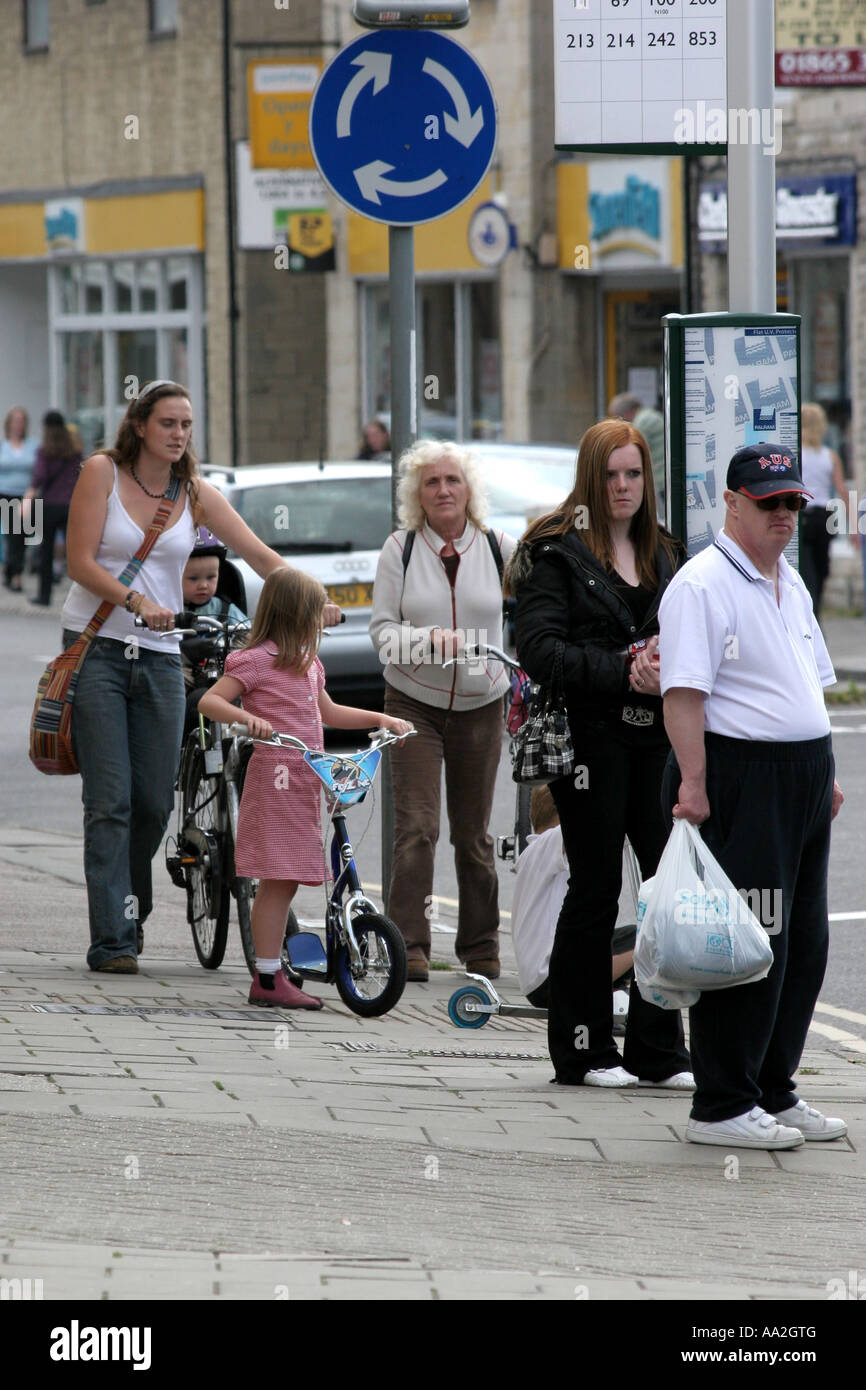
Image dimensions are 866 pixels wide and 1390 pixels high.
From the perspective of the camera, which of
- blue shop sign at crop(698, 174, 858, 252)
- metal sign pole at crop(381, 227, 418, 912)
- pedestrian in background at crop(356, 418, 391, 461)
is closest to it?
metal sign pole at crop(381, 227, 418, 912)

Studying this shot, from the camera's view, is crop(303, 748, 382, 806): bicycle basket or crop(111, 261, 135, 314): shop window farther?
crop(111, 261, 135, 314): shop window

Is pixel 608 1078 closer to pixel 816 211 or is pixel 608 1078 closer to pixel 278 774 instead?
pixel 278 774

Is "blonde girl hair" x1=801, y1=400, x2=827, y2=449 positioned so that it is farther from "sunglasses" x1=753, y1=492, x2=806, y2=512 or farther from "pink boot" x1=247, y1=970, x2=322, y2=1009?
"sunglasses" x1=753, y1=492, x2=806, y2=512

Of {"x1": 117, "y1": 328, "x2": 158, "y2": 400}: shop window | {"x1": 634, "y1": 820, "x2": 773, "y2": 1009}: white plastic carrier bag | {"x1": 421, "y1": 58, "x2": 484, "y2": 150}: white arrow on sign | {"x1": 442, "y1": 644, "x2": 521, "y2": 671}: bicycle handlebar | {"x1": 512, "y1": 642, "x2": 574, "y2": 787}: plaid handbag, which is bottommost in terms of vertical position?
{"x1": 634, "y1": 820, "x2": 773, "y2": 1009}: white plastic carrier bag

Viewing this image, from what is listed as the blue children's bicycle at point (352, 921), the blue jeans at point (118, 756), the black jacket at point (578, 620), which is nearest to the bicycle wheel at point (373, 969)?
the blue children's bicycle at point (352, 921)

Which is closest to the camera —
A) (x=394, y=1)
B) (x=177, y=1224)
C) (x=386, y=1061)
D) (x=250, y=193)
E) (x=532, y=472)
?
(x=177, y=1224)

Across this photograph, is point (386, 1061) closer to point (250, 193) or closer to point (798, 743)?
point (798, 743)

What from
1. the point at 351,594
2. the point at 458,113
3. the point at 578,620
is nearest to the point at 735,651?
the point at 578,620

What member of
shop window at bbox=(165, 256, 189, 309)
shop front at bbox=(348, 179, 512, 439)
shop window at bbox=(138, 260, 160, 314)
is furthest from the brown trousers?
shop window at bbox=(138, 260, 160, 314)

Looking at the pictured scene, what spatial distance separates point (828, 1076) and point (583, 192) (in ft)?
68.9

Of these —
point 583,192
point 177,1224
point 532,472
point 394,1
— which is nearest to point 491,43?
point 583,192

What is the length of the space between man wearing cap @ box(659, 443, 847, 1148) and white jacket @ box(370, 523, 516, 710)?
2.37 m

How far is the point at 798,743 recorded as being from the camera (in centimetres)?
570

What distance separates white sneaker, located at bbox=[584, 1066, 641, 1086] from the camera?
6.45 meters
